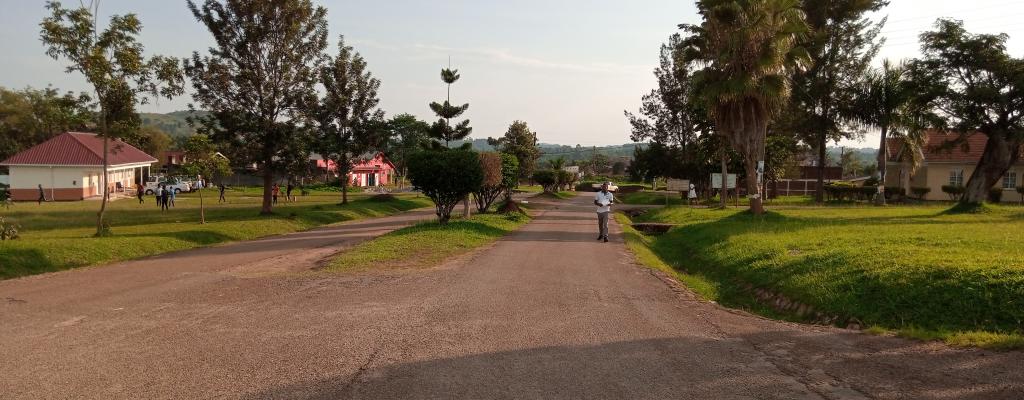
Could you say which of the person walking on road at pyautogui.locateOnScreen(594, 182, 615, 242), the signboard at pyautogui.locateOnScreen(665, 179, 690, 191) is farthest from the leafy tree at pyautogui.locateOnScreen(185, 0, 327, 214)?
the signboard at pyautogui.locateOnScreen(665, 179, 690, 191)

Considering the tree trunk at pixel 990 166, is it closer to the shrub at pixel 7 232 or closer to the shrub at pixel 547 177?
the shrub at pixel 7 232

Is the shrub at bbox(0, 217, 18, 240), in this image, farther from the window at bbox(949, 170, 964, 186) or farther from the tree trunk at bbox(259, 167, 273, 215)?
the window at bbox(949, 170, 964, 186)

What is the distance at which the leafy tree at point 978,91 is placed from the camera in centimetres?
2178

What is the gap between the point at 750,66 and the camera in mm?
22578

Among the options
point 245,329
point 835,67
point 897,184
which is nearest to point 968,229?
point 245,329

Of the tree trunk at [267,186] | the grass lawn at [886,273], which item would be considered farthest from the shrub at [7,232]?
the grass lawn at [886,273]

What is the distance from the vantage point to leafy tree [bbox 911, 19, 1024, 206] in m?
21.8

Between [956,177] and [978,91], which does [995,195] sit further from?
[978,91]

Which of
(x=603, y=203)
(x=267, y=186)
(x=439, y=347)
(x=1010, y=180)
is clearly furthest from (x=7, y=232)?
(x=1010, y=180)

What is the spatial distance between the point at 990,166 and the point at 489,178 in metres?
18.3

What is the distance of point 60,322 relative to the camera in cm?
734

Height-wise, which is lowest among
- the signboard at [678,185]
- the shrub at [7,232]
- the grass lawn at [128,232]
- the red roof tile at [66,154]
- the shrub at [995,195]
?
the grass lawn at [128,232]

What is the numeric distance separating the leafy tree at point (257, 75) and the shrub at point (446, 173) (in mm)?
7833

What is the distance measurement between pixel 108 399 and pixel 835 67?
1552 inches
